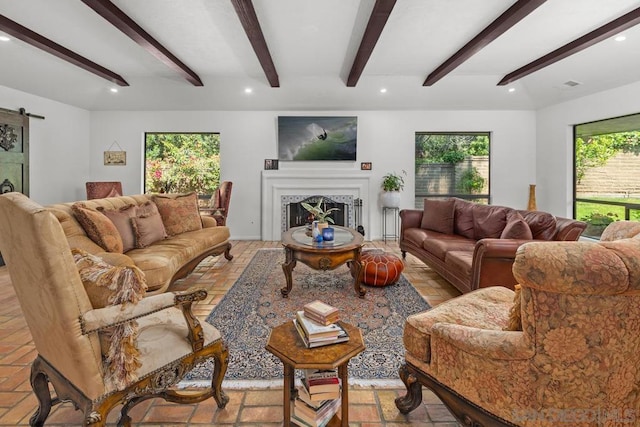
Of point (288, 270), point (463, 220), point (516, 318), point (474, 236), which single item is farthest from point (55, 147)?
point (516, 318)

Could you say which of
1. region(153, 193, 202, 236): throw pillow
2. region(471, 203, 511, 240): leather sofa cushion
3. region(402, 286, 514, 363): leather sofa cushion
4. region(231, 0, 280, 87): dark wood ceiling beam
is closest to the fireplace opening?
region(153, 193, 202, 236): throw pillow

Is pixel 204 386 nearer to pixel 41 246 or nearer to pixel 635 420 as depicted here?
pixel 41 246

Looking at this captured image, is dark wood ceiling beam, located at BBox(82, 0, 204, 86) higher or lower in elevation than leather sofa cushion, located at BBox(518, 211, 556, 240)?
higher

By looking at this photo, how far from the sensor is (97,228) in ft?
8.83

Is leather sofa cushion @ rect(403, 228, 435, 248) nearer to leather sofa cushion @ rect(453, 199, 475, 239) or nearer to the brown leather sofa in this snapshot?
the brown leather sofa

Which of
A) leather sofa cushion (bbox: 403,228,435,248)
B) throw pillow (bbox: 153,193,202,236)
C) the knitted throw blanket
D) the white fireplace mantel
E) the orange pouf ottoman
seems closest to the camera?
the knitted throw blanket

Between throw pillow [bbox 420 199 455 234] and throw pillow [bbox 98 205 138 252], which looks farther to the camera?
throw pillow [bbox 420 199 455 234]

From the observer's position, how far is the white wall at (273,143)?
6.12 m

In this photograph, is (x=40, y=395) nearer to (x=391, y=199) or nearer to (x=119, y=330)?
(x=119, y=330)

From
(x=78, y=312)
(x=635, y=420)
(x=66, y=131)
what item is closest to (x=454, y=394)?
(x=635, y=420)

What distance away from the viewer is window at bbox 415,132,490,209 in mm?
6348

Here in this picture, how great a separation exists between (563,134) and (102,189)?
26.2 feet

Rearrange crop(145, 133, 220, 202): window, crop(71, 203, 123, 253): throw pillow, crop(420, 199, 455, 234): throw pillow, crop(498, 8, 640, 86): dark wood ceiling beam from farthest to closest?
crop(145, 133, 220, 202): window < crop(420, 199, 455, 234): throw pillow < crop(498, 8, 640, 86): dark wood ceiling beam < crop(71, 203, 123, 253): throw pillow

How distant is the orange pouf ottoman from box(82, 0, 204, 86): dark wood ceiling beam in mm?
3379
